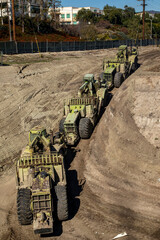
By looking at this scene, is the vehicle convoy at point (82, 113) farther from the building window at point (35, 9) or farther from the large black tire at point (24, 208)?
the building window at point (35, 9)

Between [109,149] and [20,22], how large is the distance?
43404mm

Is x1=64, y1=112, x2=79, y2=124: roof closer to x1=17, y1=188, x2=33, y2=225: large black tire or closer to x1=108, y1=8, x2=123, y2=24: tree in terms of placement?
x1=17, y1=188, x2=33, y2=225: large black tire

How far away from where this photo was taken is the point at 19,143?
17.7 metres

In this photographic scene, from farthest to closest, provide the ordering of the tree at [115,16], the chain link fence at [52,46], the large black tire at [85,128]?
the tree at [115,16] < the chain link fence at [52,46] < the large black tire at [85,128]

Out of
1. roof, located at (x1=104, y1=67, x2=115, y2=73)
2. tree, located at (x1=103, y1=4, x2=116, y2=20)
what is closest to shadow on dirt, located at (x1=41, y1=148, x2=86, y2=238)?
roof, located at (x1=104, y1=67, x2=115, y2=73)

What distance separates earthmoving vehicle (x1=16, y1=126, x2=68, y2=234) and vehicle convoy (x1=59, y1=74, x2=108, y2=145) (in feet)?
13.9

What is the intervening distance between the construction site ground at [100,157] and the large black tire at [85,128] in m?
0.42

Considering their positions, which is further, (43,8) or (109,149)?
(43,8)

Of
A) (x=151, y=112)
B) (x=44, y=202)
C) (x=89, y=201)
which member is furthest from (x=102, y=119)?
(x=44, y=202)

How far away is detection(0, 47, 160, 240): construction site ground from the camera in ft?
35.2

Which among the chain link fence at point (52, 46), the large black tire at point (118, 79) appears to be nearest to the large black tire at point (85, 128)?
the large black tire at point (118, 79)

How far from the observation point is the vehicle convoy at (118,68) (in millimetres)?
23594

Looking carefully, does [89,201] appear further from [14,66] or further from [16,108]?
[14,66]

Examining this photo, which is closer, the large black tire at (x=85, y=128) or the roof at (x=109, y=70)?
the large black tire at (x=85, y=128)
